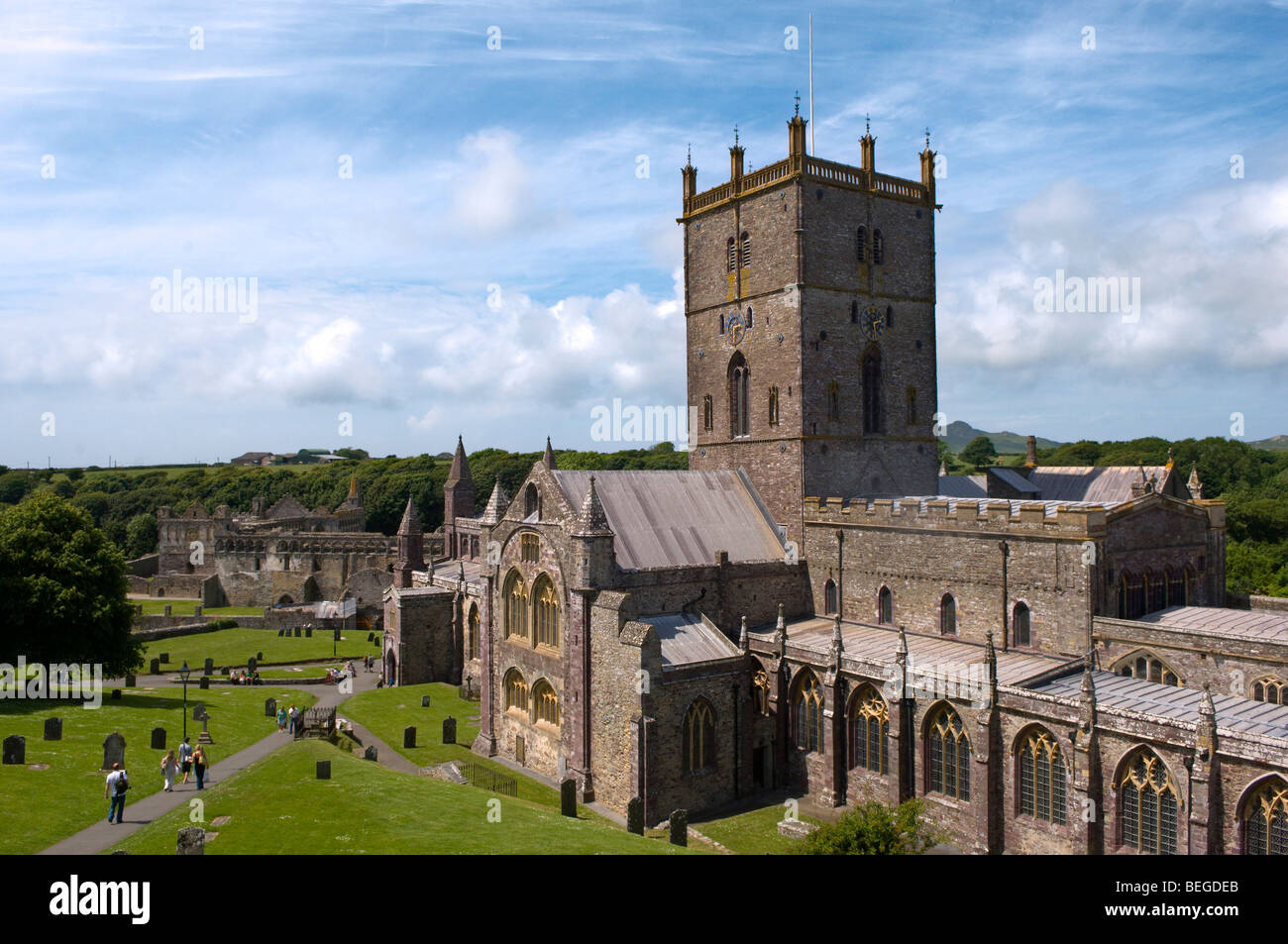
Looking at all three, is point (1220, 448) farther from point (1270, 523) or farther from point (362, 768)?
point (362, 768)

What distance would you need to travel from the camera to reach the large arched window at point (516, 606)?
35.4m

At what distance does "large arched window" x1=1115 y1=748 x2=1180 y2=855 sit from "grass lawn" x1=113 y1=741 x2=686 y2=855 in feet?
39.7

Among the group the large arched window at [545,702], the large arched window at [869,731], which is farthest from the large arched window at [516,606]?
the large arched window at [869,731]

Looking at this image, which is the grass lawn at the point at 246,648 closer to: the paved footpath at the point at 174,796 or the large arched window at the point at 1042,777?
the paved footpath at the point at 174,796

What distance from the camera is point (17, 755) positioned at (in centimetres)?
2853

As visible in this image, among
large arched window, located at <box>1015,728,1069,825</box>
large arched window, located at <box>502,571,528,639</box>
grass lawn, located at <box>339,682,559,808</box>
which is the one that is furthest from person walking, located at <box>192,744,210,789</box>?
large arched window, located at <box>1015,728,1069,825</box>

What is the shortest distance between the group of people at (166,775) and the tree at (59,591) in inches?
490

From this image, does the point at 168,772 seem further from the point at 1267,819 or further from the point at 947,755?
the point at 1267,819

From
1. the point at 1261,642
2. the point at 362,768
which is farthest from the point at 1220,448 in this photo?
the point at 362,768

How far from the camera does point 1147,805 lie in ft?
71.3

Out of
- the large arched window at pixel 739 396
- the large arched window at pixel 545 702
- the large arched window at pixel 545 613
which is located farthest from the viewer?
the large arched window at pixel 739 396

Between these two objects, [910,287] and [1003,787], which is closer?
[1003,787]

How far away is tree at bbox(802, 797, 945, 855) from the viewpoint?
61.8 feet

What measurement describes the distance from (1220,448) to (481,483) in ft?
318
